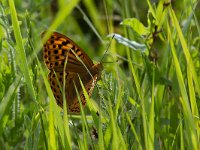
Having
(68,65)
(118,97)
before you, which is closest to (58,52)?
(68,65)

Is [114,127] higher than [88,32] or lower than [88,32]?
lower

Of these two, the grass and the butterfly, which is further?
the butterfly

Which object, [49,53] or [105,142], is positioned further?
[49,53]

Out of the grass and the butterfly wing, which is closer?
the grass

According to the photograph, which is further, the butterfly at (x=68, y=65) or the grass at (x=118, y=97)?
the butterfly at (x=68, y=65)

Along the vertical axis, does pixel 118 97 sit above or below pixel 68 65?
below

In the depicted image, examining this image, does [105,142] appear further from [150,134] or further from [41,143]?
[41,143]

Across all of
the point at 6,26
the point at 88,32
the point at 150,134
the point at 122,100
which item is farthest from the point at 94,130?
the point at 88,32

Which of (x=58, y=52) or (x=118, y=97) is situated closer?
(x=118, y=97)

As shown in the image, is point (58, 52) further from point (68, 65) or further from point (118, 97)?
point (118, 97)

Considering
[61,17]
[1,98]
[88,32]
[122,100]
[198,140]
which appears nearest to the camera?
[61,17]

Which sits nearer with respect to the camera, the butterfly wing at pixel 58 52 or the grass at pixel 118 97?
the grass at pixel 118 97
